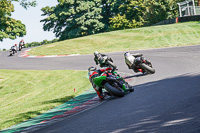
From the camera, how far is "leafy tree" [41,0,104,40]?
62531 mm

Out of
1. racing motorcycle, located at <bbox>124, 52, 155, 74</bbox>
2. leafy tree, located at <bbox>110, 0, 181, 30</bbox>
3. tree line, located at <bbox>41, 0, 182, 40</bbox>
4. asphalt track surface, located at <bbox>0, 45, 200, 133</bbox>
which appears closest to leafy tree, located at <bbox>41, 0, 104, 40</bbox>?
tree line, located at <bbox>41, 0, 182, 40</bbox>

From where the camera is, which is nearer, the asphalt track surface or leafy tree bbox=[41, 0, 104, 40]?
the asphalt track surface

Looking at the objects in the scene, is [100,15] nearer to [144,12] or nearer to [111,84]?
[144,12]

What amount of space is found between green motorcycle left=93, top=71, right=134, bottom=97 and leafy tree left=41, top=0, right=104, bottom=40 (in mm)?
54495

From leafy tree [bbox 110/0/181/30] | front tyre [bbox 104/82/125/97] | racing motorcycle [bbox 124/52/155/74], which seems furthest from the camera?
leafy tree [bbox 110/0/181/30]

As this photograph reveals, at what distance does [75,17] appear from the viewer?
2514 inches

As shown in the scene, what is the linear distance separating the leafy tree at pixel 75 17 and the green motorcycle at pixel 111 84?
54495 millimetres

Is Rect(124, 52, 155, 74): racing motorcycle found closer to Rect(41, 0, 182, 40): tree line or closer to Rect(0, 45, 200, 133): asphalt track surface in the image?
Rect(0, 45, 200, 133): asphalt track surface

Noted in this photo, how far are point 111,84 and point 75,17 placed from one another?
57.3 metres

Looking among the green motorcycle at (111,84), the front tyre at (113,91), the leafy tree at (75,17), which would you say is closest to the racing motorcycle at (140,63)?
the green motorcycle at (111,84)

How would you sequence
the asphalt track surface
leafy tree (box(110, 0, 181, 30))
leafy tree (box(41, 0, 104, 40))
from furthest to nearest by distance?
leafy tree (box(41, 0, 104, 40)), leafy tree (box(110, 0, 181, 30)), the asphalt track surface

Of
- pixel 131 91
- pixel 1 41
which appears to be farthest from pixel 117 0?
pixel 131 91

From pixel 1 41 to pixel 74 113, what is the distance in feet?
175

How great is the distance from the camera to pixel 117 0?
6669 centimetres
